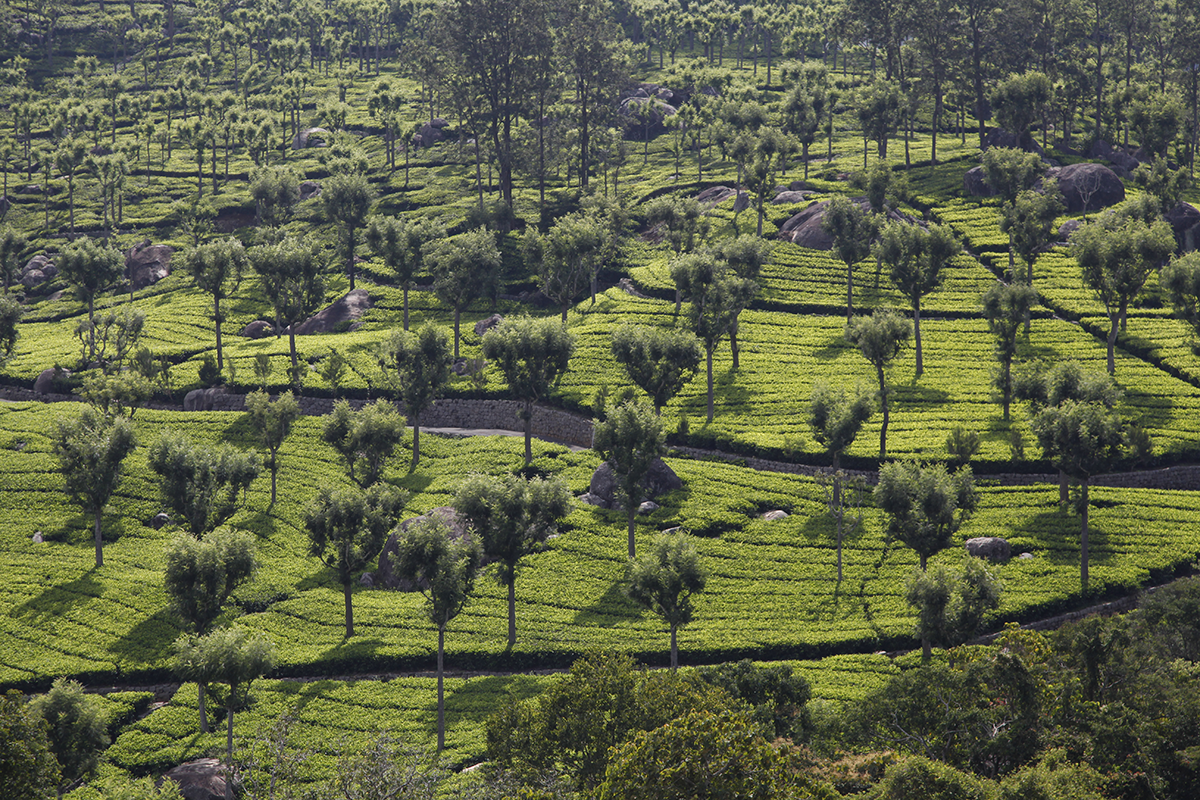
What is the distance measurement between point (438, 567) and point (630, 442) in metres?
18.0

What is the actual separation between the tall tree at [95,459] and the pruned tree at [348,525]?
1743cm

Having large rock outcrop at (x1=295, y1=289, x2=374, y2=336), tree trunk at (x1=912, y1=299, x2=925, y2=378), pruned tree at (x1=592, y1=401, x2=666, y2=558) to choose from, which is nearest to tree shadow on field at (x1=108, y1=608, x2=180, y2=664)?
pruned tree at (x1=592, y1=401, x2=666, y2=558)

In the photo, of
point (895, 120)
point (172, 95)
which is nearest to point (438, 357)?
point (895, 120)

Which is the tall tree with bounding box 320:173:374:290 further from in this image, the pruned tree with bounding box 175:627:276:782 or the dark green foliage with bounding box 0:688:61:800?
the dark green foliage with bounding box 0:688:61:800

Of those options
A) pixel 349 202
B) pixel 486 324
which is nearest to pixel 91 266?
pixel 349 202

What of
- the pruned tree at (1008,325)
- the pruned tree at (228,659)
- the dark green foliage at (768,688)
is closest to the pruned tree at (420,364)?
the pruned tree at (228,659)

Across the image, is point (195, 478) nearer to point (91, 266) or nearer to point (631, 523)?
point (631, 523)

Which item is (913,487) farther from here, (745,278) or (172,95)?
(172,95)

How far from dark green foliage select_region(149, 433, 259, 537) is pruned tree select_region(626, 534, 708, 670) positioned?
3247 cm

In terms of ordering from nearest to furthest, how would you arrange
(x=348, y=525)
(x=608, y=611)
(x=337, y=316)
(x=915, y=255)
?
(x=348, y=525) < (x=608, y=611) < (x=915, y=255) < (x=337, y=316)

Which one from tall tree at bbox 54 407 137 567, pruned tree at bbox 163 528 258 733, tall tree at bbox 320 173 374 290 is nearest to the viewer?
pruned tree at bbox 163 528 258 733

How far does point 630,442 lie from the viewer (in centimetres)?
6706

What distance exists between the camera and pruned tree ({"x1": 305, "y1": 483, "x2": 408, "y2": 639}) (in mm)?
61188

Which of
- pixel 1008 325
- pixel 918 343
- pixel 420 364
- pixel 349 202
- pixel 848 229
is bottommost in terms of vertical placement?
pixel 420 364
